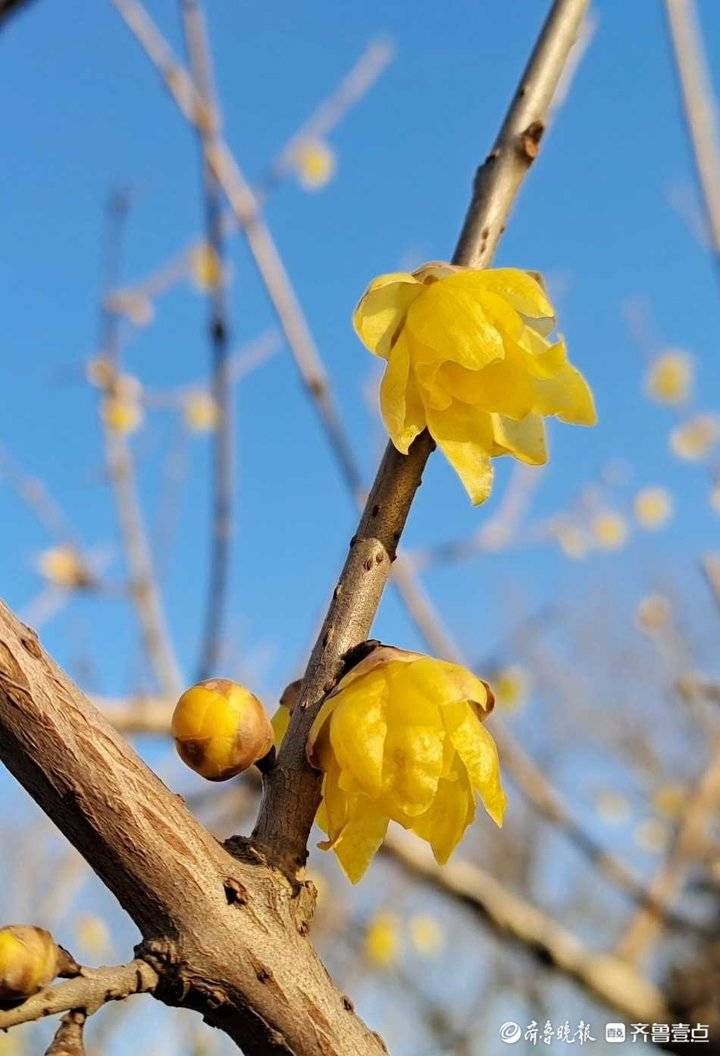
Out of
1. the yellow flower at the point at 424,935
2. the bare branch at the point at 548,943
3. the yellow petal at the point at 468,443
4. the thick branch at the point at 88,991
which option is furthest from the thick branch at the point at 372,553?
the yellow flower at the point at 424,935

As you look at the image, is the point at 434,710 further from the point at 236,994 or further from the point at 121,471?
the point at 121,471

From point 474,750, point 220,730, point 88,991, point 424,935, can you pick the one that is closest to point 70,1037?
point 88,991

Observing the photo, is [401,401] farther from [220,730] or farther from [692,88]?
[692,88]

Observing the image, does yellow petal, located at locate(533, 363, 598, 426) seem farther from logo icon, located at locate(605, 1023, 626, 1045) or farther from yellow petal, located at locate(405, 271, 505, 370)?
logo icon, located at locate(605, 1023, 626, 1045)

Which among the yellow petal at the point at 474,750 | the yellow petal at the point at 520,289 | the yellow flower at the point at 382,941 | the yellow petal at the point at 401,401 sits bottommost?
the yellow petal at the point at 474,750

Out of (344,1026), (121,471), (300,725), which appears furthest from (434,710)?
(121,471)

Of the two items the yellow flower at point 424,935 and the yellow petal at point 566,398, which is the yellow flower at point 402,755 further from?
the yellow flower at point 424,935

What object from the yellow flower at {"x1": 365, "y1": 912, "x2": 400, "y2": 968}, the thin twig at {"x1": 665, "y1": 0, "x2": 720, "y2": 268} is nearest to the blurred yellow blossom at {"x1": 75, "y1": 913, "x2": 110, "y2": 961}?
the yellow flower at {"x1": 365, "y1": 912, "x2": 400, "y2": 968}
